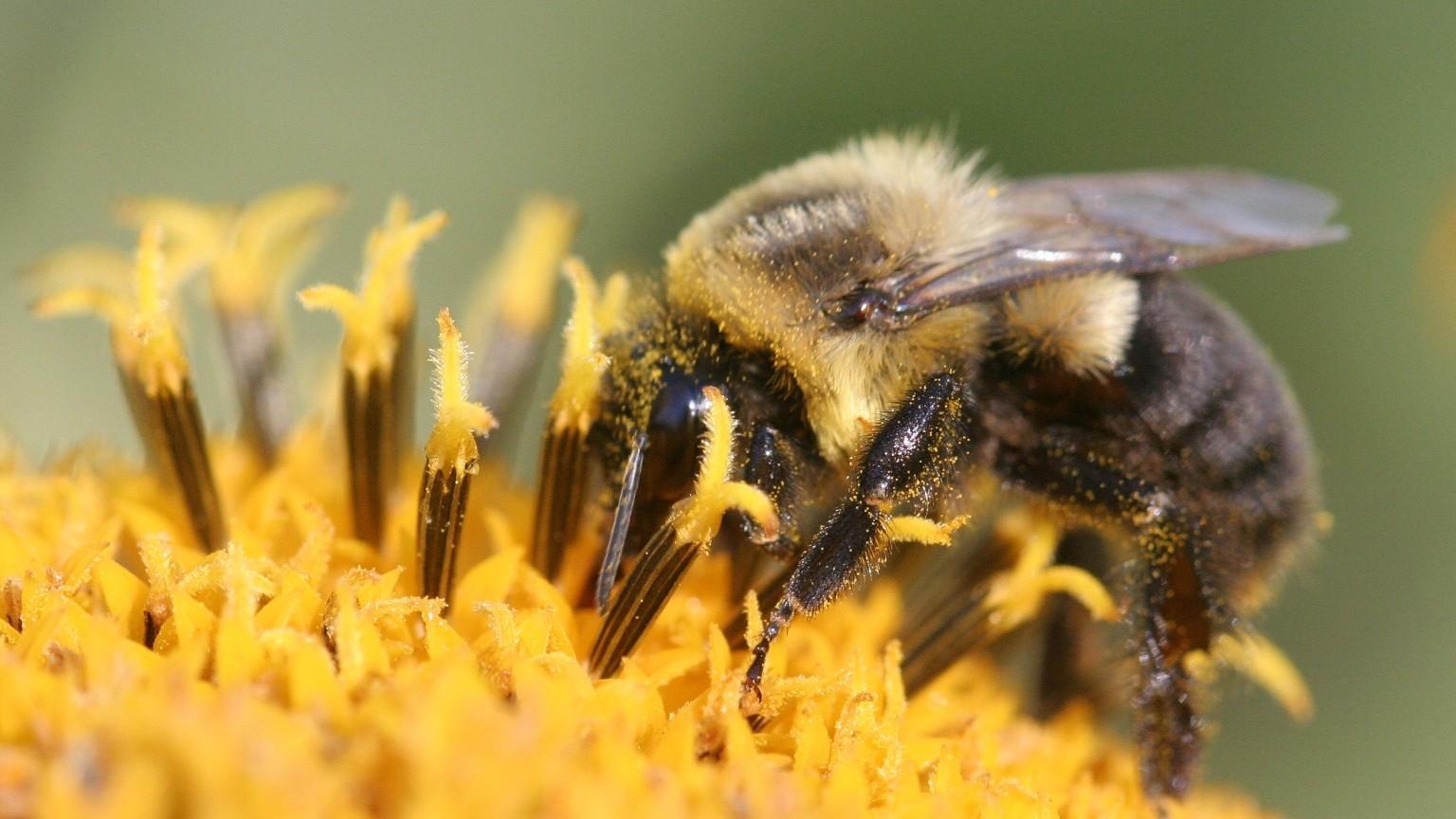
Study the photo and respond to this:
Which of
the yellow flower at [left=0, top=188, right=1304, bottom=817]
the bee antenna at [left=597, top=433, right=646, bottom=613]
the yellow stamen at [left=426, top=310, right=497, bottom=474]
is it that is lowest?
the yellow flower at [left=0, top=188, right=1304, bottom=817]

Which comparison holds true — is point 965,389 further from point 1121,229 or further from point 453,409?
point 453,409

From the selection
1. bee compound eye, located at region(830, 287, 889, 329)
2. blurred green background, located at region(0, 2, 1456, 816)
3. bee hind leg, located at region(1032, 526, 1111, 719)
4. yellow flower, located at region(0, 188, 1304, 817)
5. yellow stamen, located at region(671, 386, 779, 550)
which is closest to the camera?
yellow flower, located at region(0, 188, 1304, 817)

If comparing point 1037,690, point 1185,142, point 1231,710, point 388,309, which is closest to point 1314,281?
point 1185,142

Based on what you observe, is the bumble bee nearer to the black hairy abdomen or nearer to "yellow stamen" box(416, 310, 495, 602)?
the black hairy abdomen

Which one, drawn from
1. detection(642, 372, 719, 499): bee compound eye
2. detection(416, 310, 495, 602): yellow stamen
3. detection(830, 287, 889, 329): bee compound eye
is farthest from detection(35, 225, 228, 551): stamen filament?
detection(830, 287, 889, 329): bee compound eye

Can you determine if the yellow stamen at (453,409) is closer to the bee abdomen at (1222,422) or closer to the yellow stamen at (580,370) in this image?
the yellow stamen at (580,370)

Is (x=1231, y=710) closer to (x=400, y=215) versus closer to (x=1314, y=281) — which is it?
(x=1314, y=281)

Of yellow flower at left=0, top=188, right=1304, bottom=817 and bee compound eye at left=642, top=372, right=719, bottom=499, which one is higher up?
bee compound eye at left=642, top=372, right=719, bottom=499
